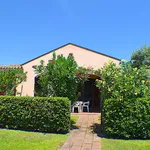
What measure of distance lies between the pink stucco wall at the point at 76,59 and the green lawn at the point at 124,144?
42.2 ft

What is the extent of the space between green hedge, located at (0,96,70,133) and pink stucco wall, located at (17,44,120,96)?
426 inches

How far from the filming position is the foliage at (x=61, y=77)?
1154cm

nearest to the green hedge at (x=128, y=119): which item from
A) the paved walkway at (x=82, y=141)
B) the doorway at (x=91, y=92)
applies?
the paved walkway at (x=82, y=141)

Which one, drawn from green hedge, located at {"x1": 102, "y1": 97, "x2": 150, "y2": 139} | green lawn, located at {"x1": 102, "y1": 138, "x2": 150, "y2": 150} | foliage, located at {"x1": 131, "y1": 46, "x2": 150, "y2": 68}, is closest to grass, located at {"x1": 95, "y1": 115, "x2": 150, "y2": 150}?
green lawn, located at {"x1": 102, "y1": 138, "x2": 150, "y2": 150}

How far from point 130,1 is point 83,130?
31.7ft

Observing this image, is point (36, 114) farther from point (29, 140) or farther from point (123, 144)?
point (123, 144)

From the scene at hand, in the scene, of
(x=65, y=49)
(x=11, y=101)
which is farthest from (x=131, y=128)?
(x=65, y=49)

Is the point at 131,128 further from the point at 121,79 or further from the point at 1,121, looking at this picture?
the point at 1,121

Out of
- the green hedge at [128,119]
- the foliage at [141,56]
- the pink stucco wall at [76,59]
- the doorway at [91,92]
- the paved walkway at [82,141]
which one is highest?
the foliage at [141,56]

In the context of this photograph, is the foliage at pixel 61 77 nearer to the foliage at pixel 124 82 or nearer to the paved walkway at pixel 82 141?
the foliage at pixel 124 82

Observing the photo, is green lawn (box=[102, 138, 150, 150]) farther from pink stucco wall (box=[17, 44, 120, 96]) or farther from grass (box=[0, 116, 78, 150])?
pink stucco wall (box=[17, 44, 120, 96])

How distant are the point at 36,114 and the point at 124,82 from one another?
5115 mm

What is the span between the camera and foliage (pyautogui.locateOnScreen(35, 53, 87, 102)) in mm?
11539

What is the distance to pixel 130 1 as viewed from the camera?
45.7 feet
